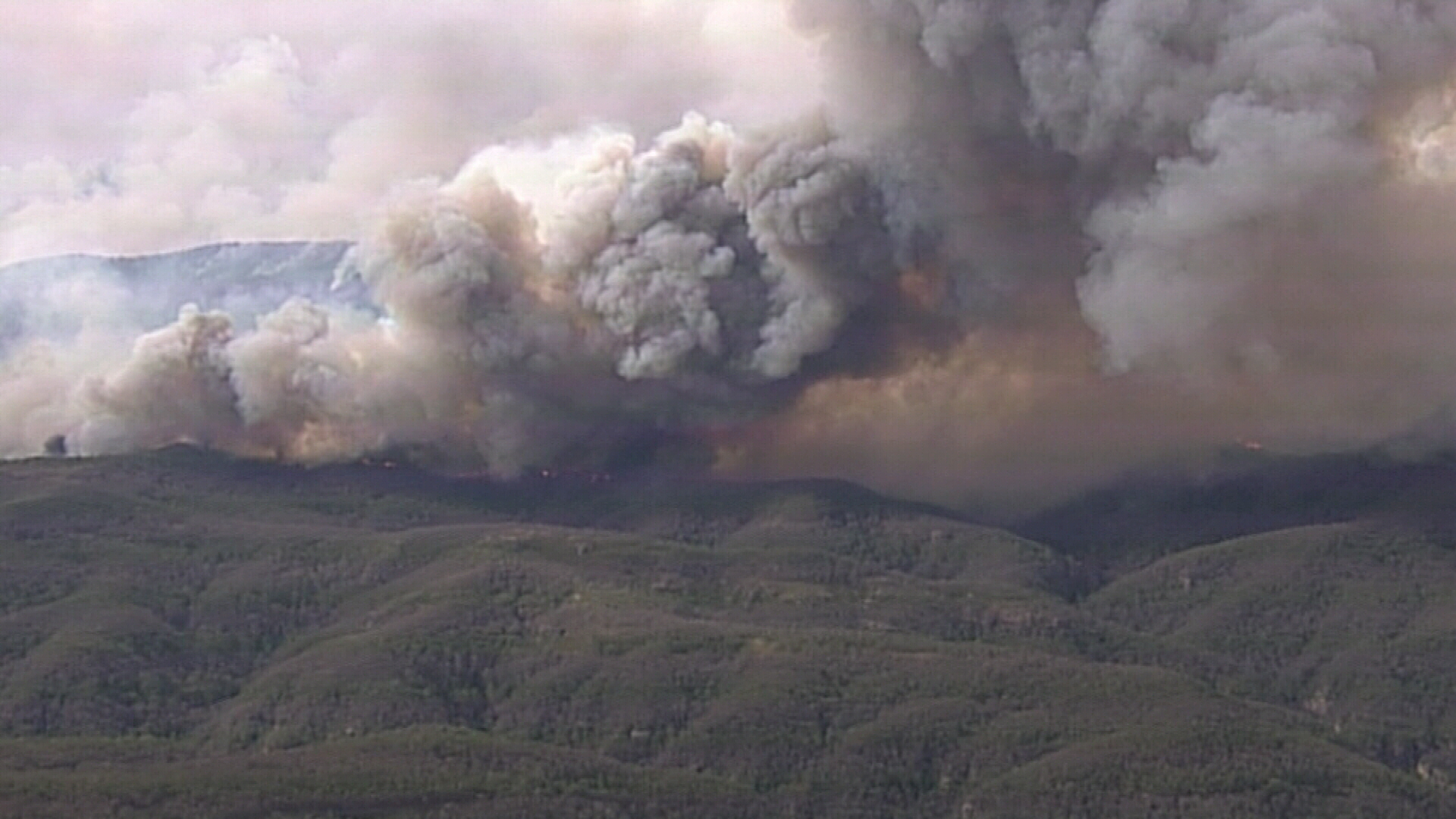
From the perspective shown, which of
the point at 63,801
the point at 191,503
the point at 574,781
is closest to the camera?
the point at 63,801

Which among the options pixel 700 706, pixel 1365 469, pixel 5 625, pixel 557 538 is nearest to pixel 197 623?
pixel 5 625

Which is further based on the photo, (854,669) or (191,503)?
(191,503)

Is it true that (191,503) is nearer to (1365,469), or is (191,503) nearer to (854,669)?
(854,669)

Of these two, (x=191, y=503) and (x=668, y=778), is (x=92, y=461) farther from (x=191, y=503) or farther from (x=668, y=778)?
(x=668, y=778)

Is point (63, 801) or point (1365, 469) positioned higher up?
point (1365, 469)

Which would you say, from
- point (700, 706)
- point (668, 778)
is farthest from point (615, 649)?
point (668, 778)

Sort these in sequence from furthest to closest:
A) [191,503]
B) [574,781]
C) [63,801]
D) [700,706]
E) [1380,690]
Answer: [191,503] < [1380,690] < [700,706] < [574,781] < [63,801]
